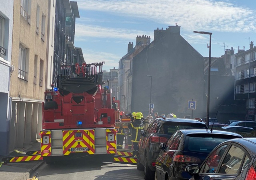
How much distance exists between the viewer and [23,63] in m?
21.5

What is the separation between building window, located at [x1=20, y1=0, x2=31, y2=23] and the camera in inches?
797

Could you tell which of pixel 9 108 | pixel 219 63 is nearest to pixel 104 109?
pixel 9 108

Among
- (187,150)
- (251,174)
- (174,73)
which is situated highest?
(174,73)

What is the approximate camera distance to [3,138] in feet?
56.2

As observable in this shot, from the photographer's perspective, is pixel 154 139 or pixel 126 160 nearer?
pixel 154 139

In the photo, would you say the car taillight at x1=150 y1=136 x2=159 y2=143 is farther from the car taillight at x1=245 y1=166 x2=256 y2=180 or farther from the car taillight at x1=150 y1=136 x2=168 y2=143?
the car taillight at x1=245 y1=166 x2=256 y2=180

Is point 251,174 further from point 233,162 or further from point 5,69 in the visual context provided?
point 5,69

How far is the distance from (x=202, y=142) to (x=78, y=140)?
24.2 ft

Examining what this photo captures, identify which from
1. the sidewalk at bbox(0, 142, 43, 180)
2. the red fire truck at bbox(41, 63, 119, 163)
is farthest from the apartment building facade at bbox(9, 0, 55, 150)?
the sidewalk at bbox(0, 142, 43, 180)

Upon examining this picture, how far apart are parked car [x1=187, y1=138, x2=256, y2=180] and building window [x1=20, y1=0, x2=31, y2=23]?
632 inches

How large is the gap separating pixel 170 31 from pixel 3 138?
165 ft

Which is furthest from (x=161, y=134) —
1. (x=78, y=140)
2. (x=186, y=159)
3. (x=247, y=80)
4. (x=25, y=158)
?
(x=247, y=80)

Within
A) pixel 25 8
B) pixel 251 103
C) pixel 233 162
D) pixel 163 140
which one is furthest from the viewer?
pixel 251 103

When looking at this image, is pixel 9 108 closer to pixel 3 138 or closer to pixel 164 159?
pixel 3 138
